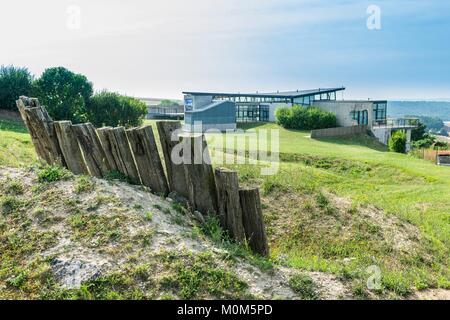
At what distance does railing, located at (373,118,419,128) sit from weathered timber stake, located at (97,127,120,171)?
43.5 meters

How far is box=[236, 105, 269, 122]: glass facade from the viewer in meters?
51.8

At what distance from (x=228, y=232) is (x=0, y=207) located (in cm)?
312

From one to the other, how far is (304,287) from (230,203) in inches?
64.4

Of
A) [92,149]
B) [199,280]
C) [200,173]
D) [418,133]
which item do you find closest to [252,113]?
[418,133]

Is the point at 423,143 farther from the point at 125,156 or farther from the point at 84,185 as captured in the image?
the point at 84,185

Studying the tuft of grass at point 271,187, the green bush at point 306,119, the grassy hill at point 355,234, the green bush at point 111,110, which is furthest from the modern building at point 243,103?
the tuft of grass at point 271,187

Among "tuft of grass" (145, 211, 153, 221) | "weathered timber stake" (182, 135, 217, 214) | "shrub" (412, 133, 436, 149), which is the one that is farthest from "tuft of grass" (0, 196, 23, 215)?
"shrub" (412, 133, 436, 149)

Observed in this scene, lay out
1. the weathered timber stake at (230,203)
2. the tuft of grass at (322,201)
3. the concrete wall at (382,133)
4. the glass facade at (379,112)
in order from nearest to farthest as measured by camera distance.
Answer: the weathered timber stake at (230,203) < the tuft of grass at (322,201) < the concrete wall at (382,133) < the glass facade at (379,112)

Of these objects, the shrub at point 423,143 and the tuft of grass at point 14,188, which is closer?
the tuft of grass at point 14,188

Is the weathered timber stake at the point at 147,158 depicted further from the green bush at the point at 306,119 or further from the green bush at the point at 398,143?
the green bush at the point at 306,119

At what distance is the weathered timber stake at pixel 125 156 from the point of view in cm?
676

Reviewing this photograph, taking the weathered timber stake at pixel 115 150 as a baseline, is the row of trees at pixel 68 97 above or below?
above

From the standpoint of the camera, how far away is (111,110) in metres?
34.0

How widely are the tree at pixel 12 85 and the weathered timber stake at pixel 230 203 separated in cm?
2929
